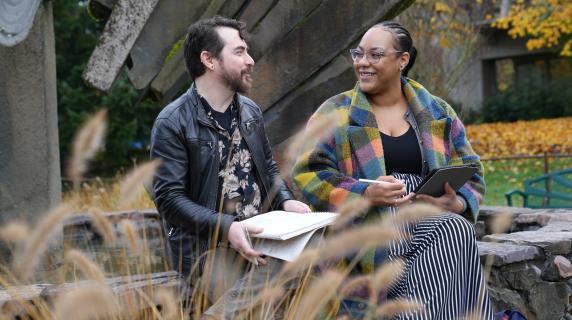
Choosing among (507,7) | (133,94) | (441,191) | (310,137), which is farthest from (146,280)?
(507,7)

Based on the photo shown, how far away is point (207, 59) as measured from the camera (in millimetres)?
3381

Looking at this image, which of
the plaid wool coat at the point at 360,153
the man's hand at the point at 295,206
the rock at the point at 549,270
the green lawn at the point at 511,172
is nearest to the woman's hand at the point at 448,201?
the plaid wool coat at the point at 360,153

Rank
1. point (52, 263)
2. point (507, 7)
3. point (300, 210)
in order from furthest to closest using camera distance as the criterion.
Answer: point (507, 7), point (52, 263), point (300, 210)

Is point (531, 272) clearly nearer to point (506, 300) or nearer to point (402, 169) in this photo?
point (506, 300)

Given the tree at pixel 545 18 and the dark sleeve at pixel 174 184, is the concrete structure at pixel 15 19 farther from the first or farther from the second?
the tree at pixel 545 18

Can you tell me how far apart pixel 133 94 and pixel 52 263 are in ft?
28.9

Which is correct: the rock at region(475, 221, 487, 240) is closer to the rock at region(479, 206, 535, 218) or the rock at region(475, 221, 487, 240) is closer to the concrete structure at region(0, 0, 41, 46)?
the rock at region(479, 206, 535, 218)

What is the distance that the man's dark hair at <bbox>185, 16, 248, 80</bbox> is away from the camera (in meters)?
3.37

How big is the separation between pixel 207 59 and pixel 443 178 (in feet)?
3.29

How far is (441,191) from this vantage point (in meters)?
3.54

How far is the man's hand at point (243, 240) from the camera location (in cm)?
290

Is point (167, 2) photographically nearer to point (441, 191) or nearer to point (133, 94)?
point (441, 191)

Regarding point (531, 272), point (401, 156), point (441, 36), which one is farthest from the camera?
point (441, 36)

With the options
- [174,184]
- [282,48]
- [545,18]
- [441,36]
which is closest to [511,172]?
[441,36]
